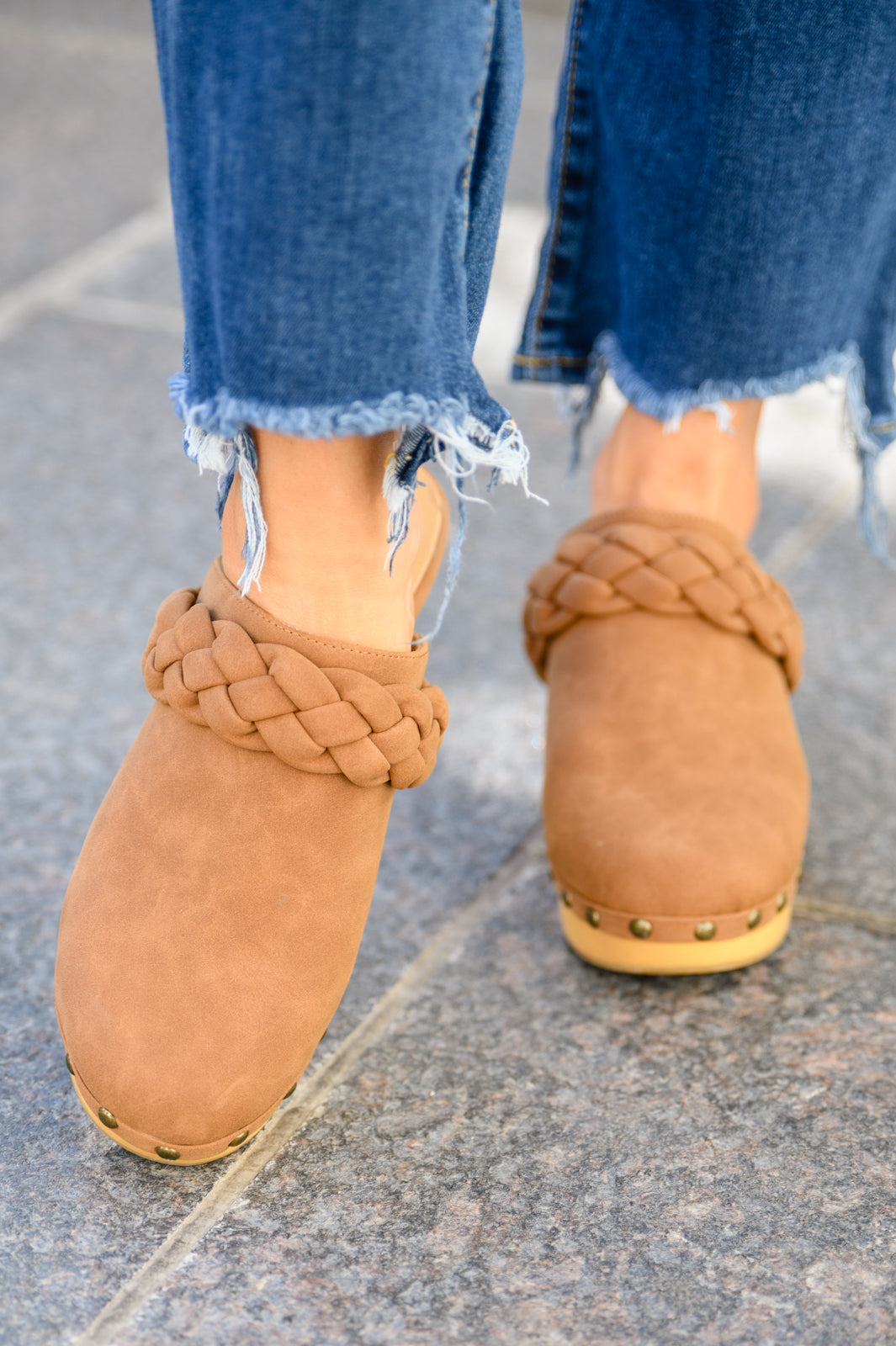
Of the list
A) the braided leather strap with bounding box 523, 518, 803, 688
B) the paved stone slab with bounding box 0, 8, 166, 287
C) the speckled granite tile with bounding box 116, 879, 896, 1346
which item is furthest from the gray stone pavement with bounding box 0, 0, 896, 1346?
the paved stone slab with bounding box 0, 8, 166, 287

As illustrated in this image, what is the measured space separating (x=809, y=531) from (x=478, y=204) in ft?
2.72

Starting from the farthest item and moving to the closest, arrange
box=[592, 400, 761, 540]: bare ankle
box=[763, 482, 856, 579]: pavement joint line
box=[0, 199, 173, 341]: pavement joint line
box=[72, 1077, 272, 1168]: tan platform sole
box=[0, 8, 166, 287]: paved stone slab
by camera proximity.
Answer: box=[0, 8, 166, 287]: paved stone slab, box=[0, 199, 173, 341]: pavement joint line, box=[763, 482, 856, 579]: pavement joint line, box=[592, 400, 761, 540]: bare ankle, box=[72, 1077, 272, 1168]: tan platform sole

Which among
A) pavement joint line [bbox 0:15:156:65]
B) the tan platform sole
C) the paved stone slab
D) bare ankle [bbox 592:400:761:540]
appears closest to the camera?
the tan platform sole

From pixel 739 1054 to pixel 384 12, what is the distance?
569mm

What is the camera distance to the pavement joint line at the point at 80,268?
1706 mm

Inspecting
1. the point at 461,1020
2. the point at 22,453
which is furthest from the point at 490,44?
the point at 22,453

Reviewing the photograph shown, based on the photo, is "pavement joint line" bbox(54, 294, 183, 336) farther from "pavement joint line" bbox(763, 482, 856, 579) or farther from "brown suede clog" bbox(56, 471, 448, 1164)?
"brown suede clog" bbox(56, 471, 448, 1164)

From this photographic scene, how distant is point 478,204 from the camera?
25.6 inches

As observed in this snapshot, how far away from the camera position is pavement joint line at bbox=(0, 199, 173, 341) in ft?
5.60

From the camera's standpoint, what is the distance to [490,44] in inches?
24.0

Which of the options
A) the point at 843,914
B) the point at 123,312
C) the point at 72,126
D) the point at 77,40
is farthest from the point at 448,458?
the point at 77,40

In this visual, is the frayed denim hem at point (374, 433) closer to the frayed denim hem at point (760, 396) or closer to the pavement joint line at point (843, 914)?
the frayed denim hem at point (760, 396)

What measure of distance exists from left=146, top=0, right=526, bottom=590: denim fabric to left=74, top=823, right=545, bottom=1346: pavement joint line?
355mm

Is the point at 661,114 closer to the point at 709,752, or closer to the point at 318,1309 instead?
the point at 709,752
